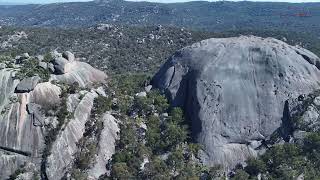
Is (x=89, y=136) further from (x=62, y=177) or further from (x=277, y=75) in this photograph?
(x=277, y=75)

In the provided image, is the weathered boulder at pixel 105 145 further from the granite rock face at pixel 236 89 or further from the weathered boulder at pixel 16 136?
the granite rock face at pixel 236 89

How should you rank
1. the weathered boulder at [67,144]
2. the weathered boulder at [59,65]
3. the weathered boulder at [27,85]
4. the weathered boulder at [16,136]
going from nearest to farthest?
the weathered boulder at [67,144], the weathered boulder at [16,136], the weathered boulder at [27,85], the weathered boulder at [59,65]

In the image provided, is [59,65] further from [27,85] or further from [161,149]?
[161,149]

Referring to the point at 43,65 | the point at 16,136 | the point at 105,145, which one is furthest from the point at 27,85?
the point at 105,145

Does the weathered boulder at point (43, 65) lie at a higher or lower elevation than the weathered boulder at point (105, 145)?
higher

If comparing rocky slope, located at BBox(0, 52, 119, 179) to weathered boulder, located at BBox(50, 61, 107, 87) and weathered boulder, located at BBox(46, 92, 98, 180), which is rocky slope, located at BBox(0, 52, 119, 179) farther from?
weathered boulder, located at BBox(50, 61, 107, 87)

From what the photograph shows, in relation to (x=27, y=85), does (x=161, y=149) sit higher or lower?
lower

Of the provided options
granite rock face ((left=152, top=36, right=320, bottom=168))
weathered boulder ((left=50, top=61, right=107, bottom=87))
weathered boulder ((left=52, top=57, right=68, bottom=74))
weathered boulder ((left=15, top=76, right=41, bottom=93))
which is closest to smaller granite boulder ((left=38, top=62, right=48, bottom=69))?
weathered boulder ((left=52, top=57, right=68, bottom=74))

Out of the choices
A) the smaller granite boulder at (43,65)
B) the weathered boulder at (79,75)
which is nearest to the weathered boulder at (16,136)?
the smaller granite boulder at (43,65)
